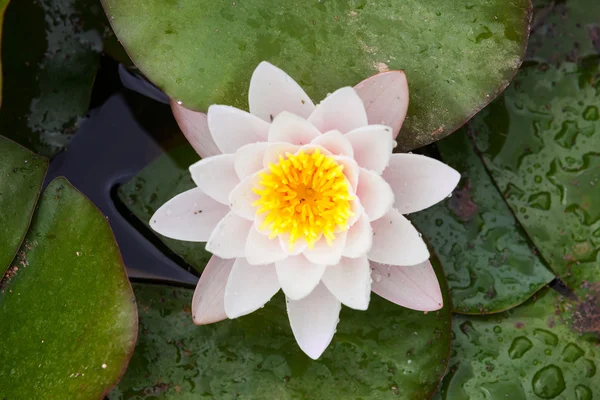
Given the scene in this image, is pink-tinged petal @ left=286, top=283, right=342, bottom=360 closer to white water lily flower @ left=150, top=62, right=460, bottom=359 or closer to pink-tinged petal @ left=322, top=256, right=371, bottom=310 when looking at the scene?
white water lily flower @ left=150, top=62, right=460, bottom=359

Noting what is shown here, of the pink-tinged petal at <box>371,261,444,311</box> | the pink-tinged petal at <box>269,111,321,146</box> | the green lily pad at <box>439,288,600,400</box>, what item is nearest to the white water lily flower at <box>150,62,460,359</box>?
the pink-tinged petal at <box>269,111,321,146</box>

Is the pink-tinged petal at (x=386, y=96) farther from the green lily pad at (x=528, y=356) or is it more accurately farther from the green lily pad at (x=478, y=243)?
the green lily pad at (x=528, y=356)

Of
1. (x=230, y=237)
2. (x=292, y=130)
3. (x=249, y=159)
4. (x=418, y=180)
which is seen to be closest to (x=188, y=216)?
(x=230, y=237)

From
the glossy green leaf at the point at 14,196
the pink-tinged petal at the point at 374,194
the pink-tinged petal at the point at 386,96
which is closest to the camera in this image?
the pink-tinged petal at the point at 374,194

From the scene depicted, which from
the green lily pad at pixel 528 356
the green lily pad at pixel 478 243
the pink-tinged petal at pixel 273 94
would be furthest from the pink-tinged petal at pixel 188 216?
the green lily pad at pixel 528 356

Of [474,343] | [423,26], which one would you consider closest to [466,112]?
[423,26]

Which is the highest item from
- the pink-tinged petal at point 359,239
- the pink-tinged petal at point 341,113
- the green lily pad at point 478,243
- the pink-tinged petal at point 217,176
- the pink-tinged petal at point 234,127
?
the pink-tinged petal at point 341,113

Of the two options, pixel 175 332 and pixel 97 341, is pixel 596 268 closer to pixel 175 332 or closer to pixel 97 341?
pixel 175 332
